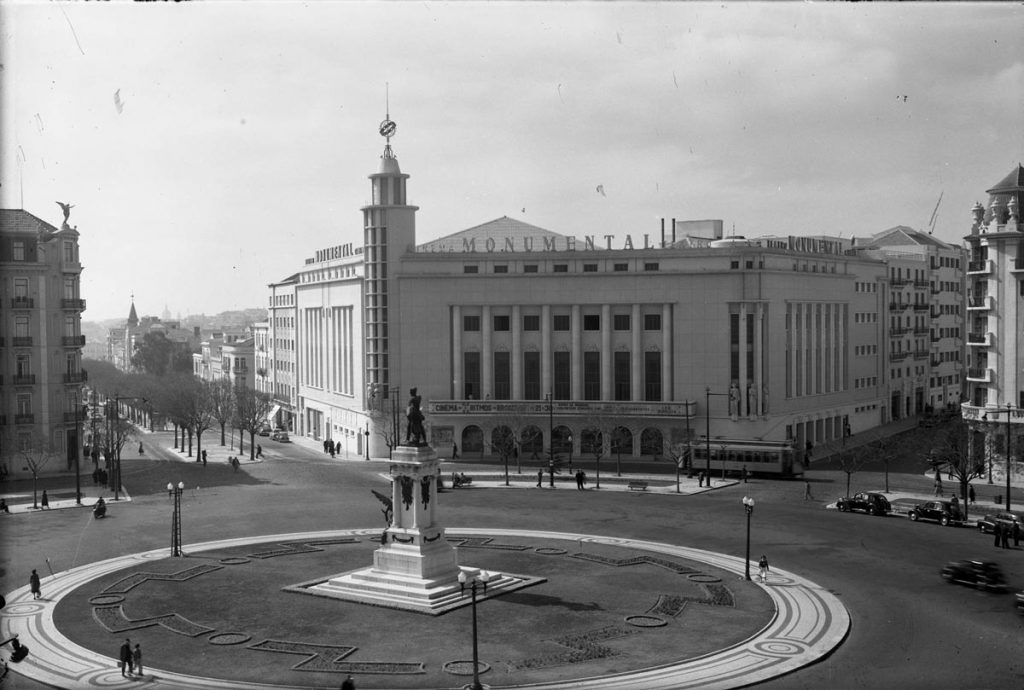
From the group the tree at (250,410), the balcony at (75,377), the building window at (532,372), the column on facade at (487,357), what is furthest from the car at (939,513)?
the balcony at (75,377)

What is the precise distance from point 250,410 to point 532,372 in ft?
97.6

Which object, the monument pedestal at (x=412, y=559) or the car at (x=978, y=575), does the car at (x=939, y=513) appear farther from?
the monument pedestal at (x=412, y=559)

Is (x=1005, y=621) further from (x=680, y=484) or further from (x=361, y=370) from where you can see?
(x=361, y=370)

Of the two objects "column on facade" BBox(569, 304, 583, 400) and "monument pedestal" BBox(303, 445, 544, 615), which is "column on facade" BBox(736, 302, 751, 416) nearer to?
"column on facade" BBox(569, 304, 583, 400)

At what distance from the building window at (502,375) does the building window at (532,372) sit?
56.4 inches

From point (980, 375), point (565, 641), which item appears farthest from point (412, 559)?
point (980, 375)

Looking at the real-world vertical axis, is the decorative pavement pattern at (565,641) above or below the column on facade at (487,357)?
below

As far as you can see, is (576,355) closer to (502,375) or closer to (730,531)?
(502,375)

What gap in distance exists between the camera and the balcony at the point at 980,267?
7775cm

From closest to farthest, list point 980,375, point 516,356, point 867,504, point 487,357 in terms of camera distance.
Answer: point 867,504 < point 980,375 < point 516,356 < point 487,357

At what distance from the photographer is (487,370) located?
94.4 metres

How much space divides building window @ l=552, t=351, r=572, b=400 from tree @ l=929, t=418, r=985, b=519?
30152 mm

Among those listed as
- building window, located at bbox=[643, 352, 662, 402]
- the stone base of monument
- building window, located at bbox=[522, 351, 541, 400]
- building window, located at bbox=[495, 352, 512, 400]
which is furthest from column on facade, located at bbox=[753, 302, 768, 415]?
the stone base of monument

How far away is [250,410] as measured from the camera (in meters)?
105
